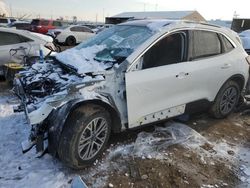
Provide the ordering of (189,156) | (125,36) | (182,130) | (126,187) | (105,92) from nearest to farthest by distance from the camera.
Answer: (126,187) < (105,92) < (189,156) < (125,36) < (182,130)

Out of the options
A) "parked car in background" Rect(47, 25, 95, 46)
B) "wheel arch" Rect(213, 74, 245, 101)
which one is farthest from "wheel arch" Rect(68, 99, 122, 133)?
"parked car in background" Rect(47, 25, 95, 46)

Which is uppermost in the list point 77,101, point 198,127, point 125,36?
point 125,36

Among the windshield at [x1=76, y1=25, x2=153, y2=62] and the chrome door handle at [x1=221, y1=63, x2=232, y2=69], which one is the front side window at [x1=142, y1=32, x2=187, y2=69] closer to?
the windshield at [x1=76, y1=25, x2=153, y2=62]

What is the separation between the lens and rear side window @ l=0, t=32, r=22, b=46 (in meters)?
7.36

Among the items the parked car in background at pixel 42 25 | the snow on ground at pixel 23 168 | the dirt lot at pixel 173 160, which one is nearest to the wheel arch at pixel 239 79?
the dirt lot at pixel 173 160

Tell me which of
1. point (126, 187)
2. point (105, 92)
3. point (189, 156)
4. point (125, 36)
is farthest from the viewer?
point (125, 36)

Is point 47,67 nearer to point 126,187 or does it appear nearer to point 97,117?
point 97,117

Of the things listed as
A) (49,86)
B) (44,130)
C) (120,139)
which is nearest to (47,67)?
(49,86)

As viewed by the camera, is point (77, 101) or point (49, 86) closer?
point (77, 101)

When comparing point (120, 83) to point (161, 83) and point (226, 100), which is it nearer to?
A: point (161, 83)

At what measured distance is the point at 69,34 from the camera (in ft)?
68.0

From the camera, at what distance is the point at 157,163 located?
3.80 metres

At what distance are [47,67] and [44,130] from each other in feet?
3.95

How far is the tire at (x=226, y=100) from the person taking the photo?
5203 millimetres
